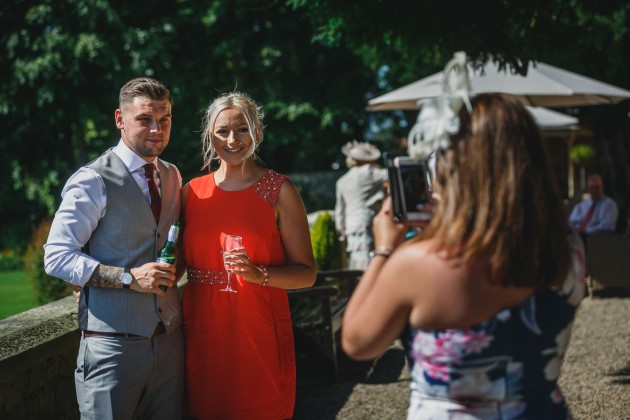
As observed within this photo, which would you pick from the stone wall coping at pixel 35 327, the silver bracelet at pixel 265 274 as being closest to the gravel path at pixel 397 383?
the stone wall coping at pixel 35 327

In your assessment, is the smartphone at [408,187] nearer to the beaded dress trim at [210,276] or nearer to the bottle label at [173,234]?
the bottle label at [173,234]

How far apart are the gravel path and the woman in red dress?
7.56 feet

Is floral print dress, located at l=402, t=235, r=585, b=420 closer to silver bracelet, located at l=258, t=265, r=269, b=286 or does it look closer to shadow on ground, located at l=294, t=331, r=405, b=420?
silver bracelet, located at l=258, t=265, r=269, b=286

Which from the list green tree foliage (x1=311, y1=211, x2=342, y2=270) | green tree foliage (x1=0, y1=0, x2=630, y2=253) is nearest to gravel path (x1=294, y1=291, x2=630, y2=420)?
green tree foliage (x1=311, y1=211, x2=342, y2=270)

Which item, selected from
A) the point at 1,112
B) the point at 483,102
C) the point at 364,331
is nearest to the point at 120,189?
the point at 364,331

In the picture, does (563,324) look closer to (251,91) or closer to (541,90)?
(541,90)

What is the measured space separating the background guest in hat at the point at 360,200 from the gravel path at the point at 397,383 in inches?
86.5

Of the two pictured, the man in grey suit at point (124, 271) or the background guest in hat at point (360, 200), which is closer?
the man in grey suit at point (124, 271)

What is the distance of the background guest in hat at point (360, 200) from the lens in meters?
9.51

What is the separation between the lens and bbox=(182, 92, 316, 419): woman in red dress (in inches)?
125

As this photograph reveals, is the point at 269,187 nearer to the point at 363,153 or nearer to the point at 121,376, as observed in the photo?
the point at 121,376

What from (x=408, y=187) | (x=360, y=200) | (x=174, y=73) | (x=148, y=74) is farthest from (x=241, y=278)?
(x=174, y=73)

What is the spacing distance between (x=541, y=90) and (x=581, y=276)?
7.49 m

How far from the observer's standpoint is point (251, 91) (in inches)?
814
